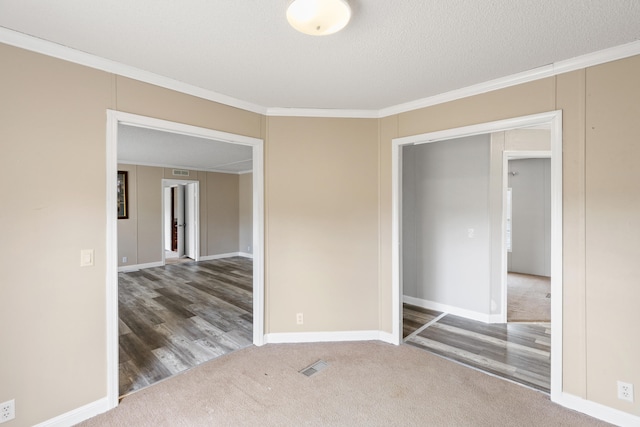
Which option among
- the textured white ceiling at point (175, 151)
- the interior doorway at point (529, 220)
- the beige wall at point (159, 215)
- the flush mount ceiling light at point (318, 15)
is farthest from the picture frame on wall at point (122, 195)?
the interior doorway at point (529, 220)

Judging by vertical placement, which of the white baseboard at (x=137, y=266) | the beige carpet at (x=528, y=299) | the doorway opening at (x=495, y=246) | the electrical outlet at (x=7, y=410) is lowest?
the beige carpet at (x=528, y=299)

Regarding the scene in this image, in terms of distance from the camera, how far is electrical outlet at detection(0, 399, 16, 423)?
1774 millimetres

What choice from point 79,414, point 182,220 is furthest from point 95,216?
point 182,220

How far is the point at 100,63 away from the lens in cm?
211

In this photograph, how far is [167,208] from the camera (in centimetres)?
Answer: 941

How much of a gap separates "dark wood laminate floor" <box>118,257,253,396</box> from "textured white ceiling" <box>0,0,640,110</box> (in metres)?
2.61

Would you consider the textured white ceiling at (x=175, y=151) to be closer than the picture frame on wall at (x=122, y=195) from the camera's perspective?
Yes

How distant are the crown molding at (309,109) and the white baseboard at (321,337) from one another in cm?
239

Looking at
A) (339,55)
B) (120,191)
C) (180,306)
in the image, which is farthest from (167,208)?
(339,55)

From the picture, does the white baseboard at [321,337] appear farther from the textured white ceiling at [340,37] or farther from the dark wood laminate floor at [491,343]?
the textured white ceiling at [340,37]

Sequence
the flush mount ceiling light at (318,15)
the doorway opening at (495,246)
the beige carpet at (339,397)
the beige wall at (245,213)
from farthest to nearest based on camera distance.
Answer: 1. the beige wall at (245,213)
2. the doorway opening at (495,246)
3. the beige carpet at (339,397)
4. the flush mount ceiling light at (318,15)

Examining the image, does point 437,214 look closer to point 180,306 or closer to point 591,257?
point 591,257

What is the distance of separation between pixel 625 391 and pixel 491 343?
125 cm

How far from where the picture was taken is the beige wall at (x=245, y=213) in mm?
8453
